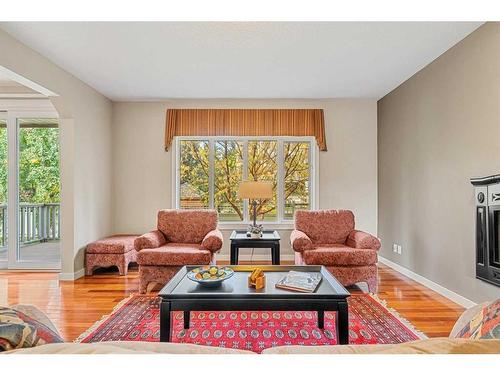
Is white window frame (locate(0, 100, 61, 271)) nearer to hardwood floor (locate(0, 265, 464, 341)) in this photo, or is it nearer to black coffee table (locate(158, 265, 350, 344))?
hardwood floor (locate(0, 265, 464, 341))

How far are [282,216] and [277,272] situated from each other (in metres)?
2.63

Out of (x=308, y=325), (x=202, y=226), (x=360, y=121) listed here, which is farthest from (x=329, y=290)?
(x=360, y=121)

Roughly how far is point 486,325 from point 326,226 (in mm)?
3376

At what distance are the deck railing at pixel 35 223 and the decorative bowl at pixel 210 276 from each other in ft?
11.3

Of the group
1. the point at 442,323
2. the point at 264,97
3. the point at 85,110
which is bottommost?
the point at 442,323

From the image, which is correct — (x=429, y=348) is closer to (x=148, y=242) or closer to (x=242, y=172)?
(x=148, y=242)

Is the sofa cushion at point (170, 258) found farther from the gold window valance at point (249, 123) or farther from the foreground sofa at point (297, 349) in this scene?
the foreground sofa at point (297, 349)

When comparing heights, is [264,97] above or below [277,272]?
above

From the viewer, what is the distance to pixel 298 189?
5.61m

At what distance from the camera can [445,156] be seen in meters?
3.60

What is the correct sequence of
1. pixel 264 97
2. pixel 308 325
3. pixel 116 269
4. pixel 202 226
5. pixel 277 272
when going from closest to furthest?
pixel 308 325
pixel 277 272
pixel 202 226
pixel 116 269
pixel 264 97

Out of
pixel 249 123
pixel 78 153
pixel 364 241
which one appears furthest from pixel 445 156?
pixel 78 153

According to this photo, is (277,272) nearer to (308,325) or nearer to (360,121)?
(308,325)

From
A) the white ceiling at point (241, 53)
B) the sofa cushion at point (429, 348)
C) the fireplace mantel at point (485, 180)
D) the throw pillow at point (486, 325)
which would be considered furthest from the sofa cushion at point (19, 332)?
the fireplace mantel at point (485, 180)
